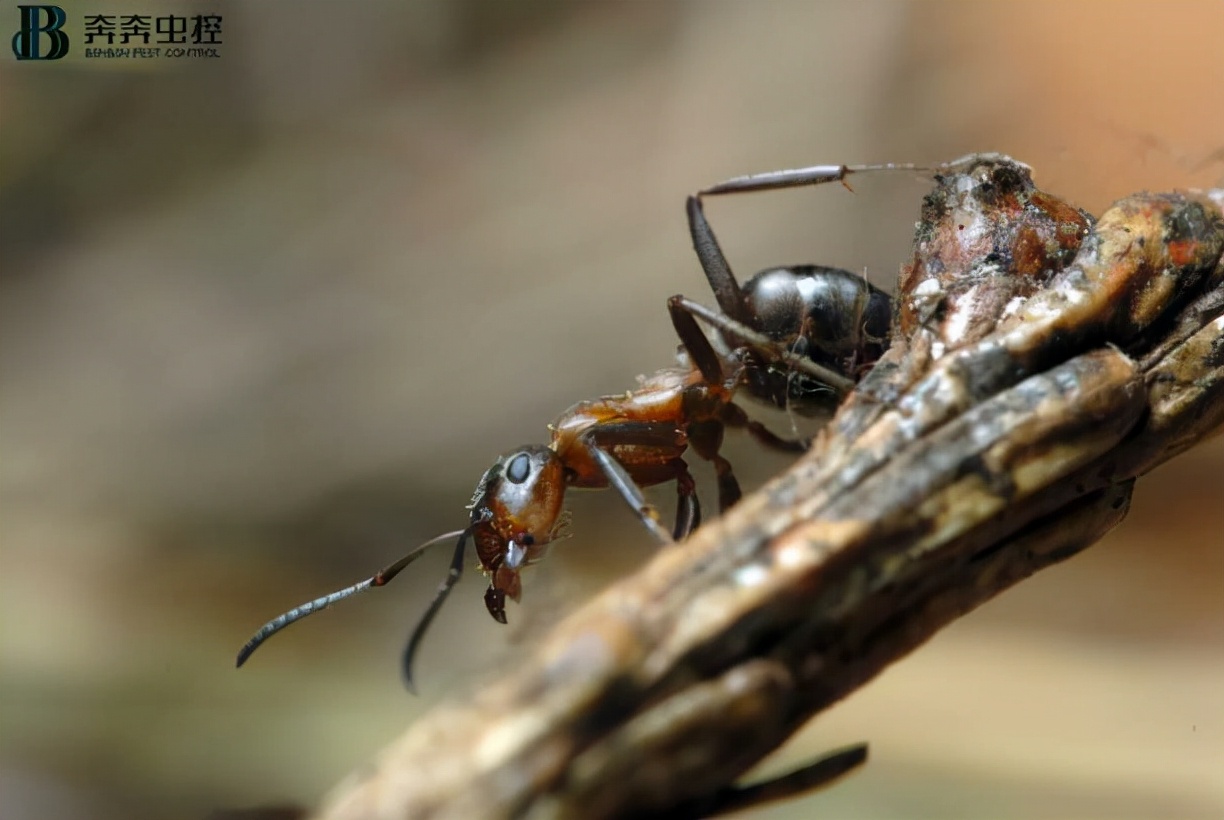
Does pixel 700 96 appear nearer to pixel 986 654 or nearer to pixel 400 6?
pixel 400 6

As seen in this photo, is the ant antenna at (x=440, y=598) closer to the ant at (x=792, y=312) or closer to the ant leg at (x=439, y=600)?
the ant leg at (x=439, y=600)

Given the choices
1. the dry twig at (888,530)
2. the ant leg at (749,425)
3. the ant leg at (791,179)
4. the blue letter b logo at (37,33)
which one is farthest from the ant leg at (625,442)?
the blue letter b logo at (37,33)

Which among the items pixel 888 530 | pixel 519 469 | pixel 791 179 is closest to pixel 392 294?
pixel 519 469

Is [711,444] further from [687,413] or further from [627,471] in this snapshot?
[627,471]

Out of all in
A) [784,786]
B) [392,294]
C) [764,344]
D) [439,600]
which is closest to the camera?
[784,786]

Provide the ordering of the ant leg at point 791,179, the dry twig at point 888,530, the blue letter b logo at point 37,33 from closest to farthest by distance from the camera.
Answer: the dry twig at point 888,530
the ant leg at point 791,179
the blue letter b logo at point 37,33

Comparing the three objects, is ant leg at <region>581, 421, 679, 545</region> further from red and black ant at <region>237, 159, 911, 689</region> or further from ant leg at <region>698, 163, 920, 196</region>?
ant leg at <region>698, 163, 920, 196</region>
